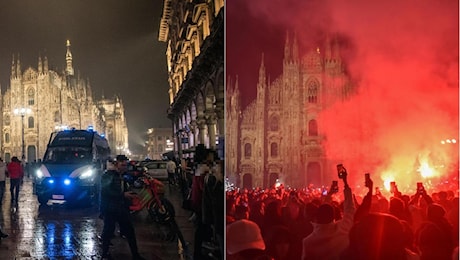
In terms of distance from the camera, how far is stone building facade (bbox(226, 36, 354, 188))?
5.49 metres

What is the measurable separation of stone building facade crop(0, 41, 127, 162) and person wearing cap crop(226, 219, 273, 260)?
2.10 meters

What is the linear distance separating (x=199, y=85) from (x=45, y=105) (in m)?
2.14

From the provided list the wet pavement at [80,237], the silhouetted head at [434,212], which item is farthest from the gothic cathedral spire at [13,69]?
the silhouetted head at [434,212]

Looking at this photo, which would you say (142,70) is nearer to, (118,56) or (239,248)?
(118,56)

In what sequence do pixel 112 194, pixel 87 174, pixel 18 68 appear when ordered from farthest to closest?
pixel 87 174, pixel 18 68, pixel 112 194

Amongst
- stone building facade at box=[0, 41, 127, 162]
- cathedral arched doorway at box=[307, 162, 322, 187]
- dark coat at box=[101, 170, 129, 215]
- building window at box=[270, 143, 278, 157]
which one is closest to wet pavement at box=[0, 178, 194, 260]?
dark coat at box=[101, 170, 129, 215]

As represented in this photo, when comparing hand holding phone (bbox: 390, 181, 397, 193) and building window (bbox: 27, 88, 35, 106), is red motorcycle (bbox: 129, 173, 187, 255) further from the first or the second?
hand holding phone (bbox: 390, 181, 397, 193)

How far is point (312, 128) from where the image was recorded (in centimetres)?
550

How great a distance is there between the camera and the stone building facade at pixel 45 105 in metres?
6.59

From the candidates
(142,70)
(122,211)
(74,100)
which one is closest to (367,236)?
(122,211)

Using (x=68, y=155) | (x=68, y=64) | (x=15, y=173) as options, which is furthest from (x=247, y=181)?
(x=15, y=173)

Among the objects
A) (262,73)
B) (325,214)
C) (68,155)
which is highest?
(262,73)

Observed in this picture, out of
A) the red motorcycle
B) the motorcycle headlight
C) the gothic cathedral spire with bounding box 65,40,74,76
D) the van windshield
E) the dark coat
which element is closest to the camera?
Answer: the dark coat

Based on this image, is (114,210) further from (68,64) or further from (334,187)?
(334,187)
